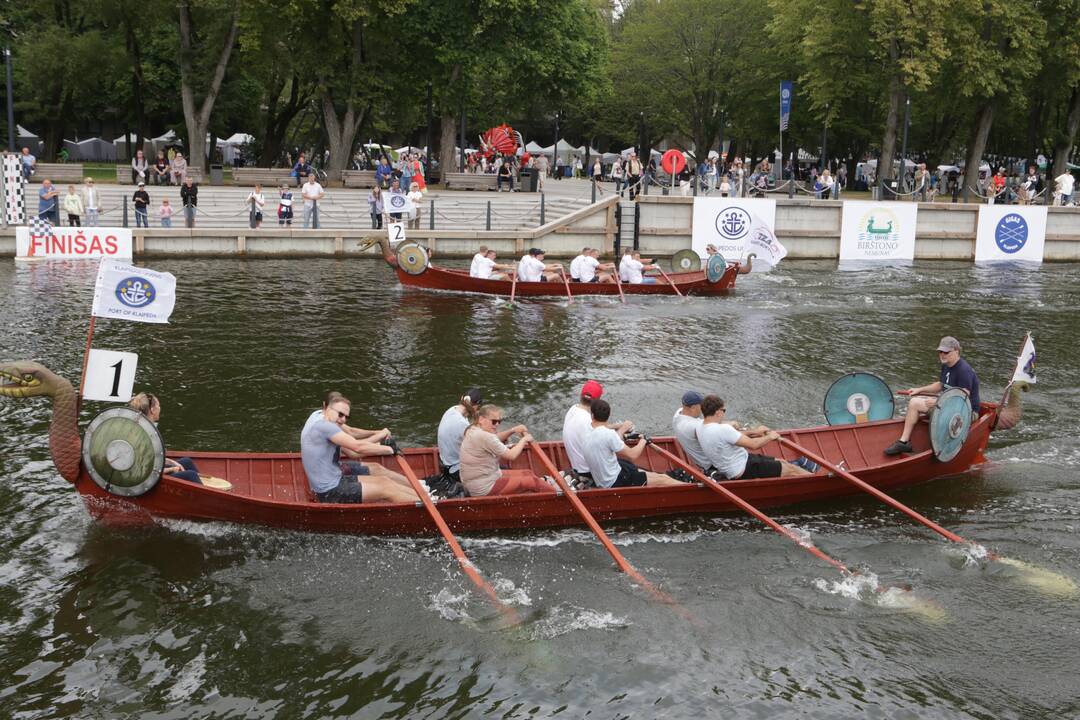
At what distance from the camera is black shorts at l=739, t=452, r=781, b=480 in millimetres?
13289

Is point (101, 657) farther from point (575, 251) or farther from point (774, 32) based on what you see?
point (774, 32)

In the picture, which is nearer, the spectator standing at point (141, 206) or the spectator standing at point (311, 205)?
the spectator standing at point (141, 206)

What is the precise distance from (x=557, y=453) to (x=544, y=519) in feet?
4.33

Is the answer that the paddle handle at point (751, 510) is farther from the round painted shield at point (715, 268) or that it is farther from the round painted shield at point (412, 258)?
the round painted shield at point (715, 268)

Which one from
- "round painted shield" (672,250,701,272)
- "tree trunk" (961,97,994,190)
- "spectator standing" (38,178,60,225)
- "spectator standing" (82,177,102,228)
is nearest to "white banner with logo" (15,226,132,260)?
"spectator standing" (38,178,60,225)

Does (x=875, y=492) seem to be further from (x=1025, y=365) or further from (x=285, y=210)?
(x=285, y=210)

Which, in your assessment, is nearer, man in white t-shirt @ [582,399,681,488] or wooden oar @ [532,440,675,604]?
wooden oar @ [532,440,675,604]

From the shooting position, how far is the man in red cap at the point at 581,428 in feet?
41.5

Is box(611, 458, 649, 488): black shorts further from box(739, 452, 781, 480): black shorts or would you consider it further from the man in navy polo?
the man in navy polo

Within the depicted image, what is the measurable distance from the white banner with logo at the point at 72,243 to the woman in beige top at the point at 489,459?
879 inches

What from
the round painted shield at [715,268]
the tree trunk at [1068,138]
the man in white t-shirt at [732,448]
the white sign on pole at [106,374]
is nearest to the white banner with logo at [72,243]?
the round painted shield at [715,268]

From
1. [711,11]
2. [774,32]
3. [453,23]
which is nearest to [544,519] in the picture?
[453,23]

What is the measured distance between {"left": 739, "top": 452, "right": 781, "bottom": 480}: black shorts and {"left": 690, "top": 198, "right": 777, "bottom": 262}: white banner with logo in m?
23.6

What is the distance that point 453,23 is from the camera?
43.0 meters
